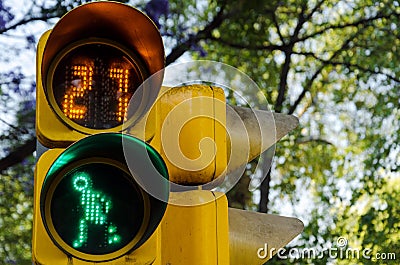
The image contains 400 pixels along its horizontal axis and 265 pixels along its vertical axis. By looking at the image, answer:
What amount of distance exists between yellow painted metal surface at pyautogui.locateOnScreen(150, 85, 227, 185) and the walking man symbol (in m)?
0.37

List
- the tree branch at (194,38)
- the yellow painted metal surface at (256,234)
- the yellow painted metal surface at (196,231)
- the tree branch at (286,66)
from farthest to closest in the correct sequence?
the tree branch at (286,66)
the tree branch at (194,38)
the yellow painted metal surface at (256,234)
the yellow painted metal surface at (196,231)

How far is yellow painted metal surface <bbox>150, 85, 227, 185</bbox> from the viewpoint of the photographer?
3270 millimetres

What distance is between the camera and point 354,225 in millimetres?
9938

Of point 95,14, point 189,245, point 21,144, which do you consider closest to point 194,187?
point 189,245

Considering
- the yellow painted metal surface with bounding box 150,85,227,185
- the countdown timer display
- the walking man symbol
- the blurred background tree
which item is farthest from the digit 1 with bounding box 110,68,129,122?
the blurred background tree

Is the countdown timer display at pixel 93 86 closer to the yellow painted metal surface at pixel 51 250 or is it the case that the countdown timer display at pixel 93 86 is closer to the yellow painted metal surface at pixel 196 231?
the yellow painted metal surface at pixel 51 250

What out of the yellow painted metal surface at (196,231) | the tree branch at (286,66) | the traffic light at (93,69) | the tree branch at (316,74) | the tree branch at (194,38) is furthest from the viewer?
the tree branch at (316,74)

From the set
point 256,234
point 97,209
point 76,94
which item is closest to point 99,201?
point 97,209

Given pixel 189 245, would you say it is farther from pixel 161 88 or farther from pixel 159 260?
pixel 161 88

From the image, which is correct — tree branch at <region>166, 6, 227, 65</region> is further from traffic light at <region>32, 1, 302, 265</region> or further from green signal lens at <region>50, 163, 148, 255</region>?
green signal lens at <region>50, 163, 148, 255</region>

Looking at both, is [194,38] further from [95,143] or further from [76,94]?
[95,143]

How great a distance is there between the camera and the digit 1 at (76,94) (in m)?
3.08

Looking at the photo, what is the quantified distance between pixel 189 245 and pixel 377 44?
798cm

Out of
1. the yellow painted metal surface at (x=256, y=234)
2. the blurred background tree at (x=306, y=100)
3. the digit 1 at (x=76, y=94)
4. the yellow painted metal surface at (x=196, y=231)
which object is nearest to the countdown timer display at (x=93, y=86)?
the digit 1 at (x=76, y=94)
